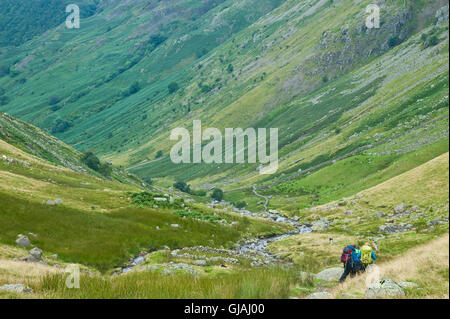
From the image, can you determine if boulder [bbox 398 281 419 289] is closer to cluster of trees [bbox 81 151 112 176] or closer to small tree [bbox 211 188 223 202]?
cluster of trees [bbox 81 151 112 176]

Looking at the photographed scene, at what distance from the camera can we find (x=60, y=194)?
66875mm

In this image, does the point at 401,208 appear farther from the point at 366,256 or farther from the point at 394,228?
the point at 366,256

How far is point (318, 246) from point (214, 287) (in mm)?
Answer: 51240

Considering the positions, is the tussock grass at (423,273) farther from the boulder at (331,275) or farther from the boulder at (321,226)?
the boulder at (321,226)

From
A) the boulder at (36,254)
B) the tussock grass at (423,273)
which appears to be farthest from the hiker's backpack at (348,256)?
the boulder at (36,254)

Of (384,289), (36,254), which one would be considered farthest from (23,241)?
(384,289)

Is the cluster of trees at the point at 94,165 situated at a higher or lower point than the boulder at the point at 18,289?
higher

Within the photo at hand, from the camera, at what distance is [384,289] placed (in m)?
16.2

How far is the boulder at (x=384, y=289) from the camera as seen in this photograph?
15641 millimetres

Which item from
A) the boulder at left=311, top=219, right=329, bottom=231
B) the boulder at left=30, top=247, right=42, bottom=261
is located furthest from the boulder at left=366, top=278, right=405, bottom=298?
the boulder at left=311, top=219, right=329, bottom=231

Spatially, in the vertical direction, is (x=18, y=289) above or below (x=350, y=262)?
below

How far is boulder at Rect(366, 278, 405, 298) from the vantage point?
1564 cm
